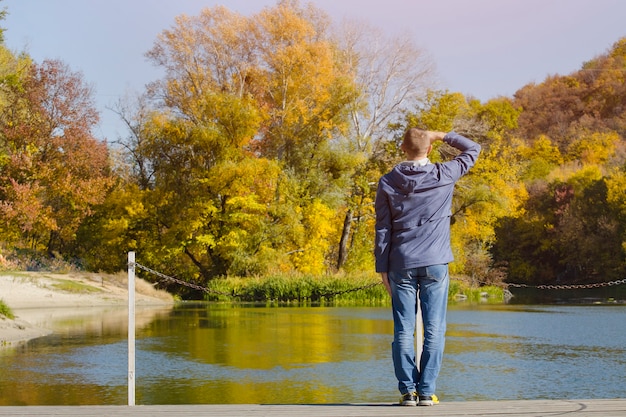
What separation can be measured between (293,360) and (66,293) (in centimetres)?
1548

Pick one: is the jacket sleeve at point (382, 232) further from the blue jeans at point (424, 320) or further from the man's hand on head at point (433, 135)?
the man's hand on head at point (433, 135)

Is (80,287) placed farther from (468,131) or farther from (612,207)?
(612,207)

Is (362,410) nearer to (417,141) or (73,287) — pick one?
(417,141)

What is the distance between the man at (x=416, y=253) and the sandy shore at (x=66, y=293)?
16.2 m

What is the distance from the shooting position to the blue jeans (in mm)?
5438

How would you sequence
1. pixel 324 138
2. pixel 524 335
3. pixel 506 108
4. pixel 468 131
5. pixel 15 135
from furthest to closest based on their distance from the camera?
1. pixel 506 108
2. pixel 468 131
3. pixel 324 138
4. pixel 15 135
5. pixel 524 335

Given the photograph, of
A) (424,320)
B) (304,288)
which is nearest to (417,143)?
(424,320)

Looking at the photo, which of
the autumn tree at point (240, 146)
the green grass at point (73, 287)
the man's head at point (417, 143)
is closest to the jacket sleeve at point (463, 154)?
the man's head at point (417, 143)

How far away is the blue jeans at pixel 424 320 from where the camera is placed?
17.8 ft

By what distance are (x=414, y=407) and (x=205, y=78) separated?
3122 cm

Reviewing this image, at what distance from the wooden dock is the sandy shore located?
15.7 m

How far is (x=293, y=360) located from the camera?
1247 cm

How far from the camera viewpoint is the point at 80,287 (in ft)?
89.5

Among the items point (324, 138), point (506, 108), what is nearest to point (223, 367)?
point (324, 138)
